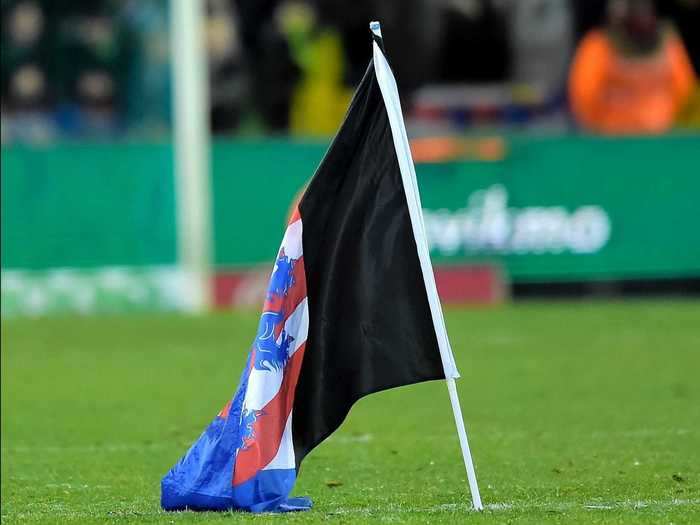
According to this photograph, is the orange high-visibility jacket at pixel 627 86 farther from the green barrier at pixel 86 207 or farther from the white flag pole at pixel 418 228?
the white flag pole at pixel 418 228

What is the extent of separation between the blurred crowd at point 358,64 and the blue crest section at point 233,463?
10.9m

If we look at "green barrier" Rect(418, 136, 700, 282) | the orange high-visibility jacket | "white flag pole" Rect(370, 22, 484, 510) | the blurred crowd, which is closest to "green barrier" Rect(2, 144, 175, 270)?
the blurred crowd

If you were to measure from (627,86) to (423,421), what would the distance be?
9148mm

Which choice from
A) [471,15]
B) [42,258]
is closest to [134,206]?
[42,258]

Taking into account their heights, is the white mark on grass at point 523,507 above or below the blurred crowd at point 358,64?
below

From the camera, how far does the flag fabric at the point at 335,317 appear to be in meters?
7.43

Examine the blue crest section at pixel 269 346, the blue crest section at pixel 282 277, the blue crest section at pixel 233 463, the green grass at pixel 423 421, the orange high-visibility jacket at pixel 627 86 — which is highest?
the orange high-visibility jacket at pixel 627 86

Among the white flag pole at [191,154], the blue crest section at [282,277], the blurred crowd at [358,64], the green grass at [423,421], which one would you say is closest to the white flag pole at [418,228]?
the green grass at [423,421]

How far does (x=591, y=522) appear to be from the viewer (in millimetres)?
7121

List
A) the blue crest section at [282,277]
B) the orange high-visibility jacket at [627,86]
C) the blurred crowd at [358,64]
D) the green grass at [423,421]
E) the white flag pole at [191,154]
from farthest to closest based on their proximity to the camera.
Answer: the orange high-visibility jacket at [627,86] → the blurred crowd at [358,64] → the white flag pole at [191,154] → the green grass at [423,421] → the blue crest section at [282,277]

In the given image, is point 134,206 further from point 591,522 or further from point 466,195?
point 591,522

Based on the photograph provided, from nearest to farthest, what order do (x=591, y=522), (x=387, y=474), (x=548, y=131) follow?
1. (x=591, y=522)
2. (x=387, y=474)
3. (x=548, y=131)

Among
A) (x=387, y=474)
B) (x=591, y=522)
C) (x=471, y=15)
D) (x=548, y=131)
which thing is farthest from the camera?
(x=471, y=15)

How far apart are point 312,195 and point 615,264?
11590mm
